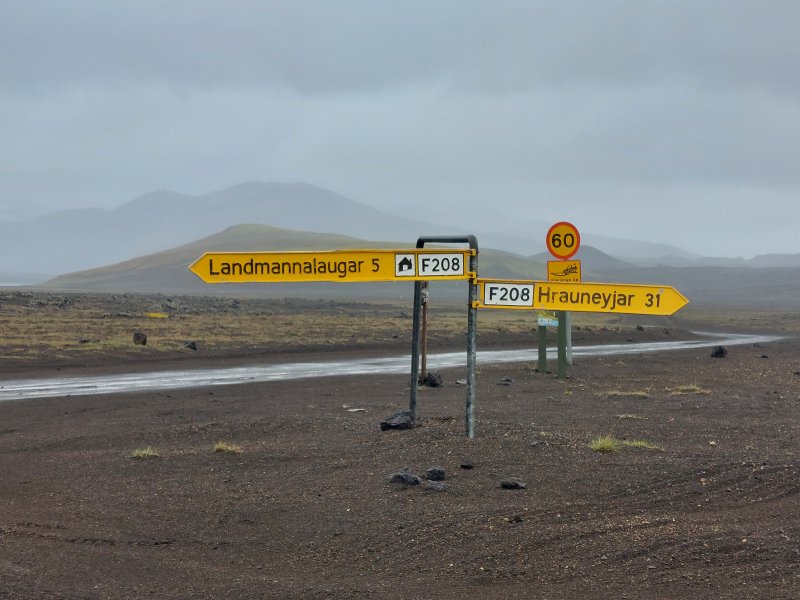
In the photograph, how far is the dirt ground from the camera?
523cm

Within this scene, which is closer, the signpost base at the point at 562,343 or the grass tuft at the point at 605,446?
the grass tuft at the point at 605,446

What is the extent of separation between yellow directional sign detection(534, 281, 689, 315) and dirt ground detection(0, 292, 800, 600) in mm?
1365

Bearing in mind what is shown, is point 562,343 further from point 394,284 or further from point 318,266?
point 394,284

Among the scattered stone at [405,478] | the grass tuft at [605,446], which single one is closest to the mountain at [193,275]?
the grass tuft at [605,446]

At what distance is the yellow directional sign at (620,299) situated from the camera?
788 cm

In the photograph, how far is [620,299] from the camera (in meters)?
7.95

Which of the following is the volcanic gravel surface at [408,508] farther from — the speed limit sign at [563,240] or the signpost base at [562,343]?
the signpost base at [562,343]

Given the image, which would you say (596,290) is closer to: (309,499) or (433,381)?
(309,499)

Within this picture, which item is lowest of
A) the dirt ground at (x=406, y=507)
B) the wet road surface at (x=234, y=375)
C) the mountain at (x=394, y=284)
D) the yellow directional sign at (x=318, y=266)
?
the wet road surface at (x=234, y=375)

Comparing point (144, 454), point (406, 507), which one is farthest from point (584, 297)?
point (144, 454)

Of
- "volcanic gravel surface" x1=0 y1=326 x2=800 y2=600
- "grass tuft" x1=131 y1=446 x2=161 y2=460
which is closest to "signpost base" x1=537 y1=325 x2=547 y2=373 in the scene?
"volcanic gravel surface" x1=0 y1=326 x2=800 y2=600

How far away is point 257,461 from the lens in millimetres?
8500

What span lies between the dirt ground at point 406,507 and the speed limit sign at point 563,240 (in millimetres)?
4113

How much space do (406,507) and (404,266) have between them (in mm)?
2619
